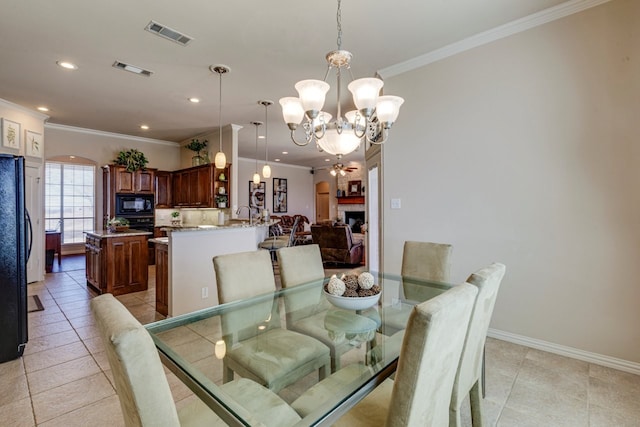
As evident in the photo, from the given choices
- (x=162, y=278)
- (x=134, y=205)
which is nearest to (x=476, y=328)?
(x=162, y=278)

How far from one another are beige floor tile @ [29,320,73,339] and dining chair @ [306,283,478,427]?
144 inches

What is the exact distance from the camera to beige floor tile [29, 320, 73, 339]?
302cm

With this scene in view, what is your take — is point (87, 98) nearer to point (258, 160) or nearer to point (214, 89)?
point (214, 89)

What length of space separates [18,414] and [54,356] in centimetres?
83

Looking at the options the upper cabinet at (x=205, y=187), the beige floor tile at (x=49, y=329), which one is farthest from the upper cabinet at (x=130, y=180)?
the beige floor tile at (x=49, y=329)

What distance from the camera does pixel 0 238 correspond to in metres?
2.40

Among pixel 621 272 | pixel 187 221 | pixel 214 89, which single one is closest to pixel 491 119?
pixel 621 272

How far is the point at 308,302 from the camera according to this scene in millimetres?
2217

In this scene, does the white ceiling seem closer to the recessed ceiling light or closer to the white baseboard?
the recessed ceiling light

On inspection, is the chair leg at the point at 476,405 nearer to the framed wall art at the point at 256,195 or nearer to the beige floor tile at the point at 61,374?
the beige floor tile at the point at 61,374

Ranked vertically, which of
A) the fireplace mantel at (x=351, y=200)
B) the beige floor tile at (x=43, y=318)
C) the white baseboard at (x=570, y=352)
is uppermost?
the fireplace mantel at (x=351, y=200)

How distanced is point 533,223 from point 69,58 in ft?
16.4

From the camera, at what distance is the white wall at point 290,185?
9.97 meters

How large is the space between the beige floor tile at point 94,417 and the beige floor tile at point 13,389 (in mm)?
477
